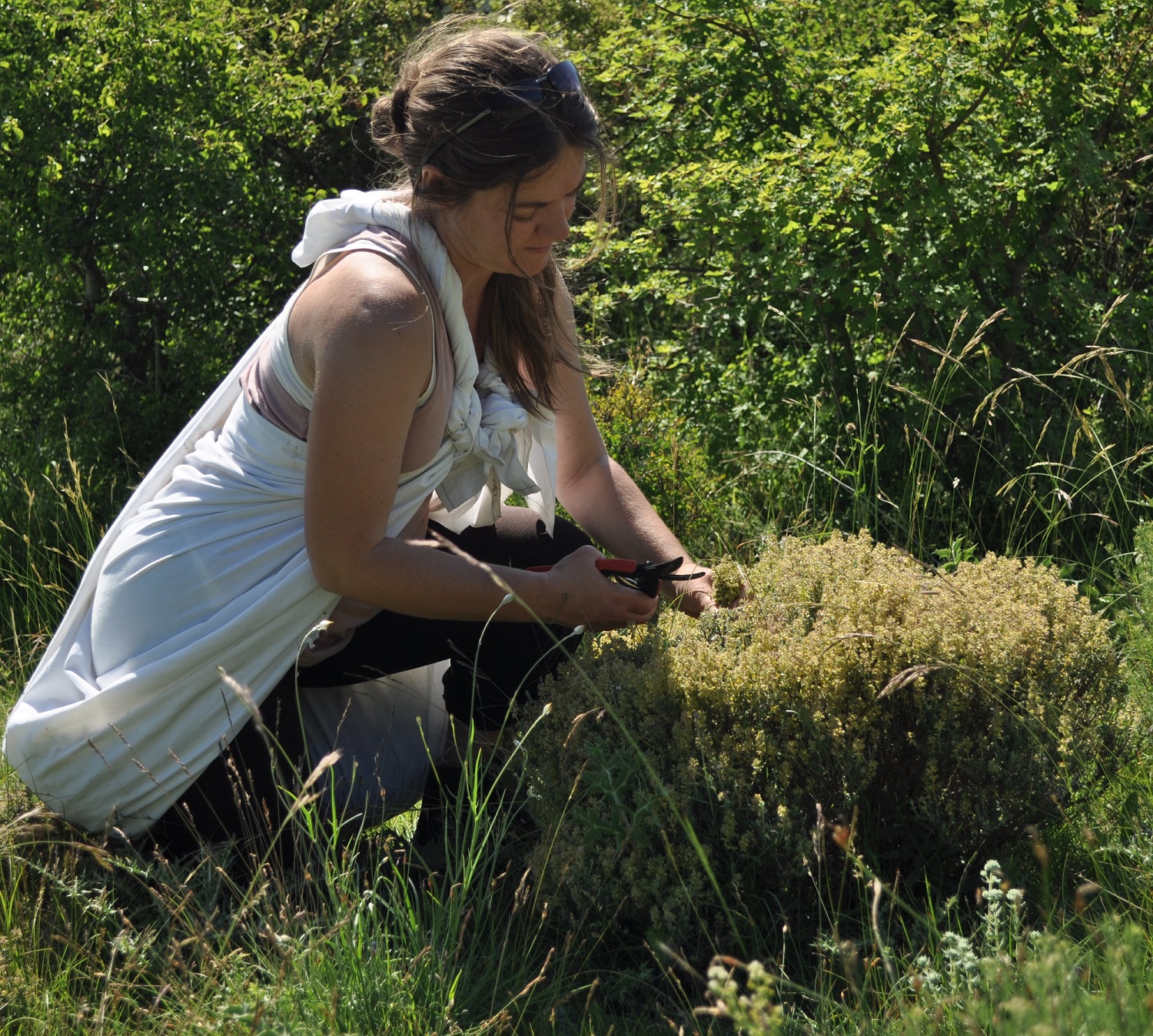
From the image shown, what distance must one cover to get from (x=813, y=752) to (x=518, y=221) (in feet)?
3.61

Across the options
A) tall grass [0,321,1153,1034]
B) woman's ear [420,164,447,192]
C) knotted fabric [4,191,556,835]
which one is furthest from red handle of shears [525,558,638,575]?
woman's ear [420,164,447,192]

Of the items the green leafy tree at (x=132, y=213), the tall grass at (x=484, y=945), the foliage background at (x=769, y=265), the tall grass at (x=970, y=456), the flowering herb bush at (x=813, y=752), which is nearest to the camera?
the tall grass at (x=484, y=945)

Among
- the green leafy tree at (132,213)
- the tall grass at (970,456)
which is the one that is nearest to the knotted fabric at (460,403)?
the tall grass at (970,456)

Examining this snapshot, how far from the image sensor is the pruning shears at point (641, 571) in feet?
7.75

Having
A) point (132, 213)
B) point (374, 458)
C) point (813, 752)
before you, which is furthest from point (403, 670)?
point (132, 213)

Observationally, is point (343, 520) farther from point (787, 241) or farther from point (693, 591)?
point (787, 241)

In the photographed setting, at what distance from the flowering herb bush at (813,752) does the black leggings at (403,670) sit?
259 millimetres

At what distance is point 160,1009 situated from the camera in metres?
1.94

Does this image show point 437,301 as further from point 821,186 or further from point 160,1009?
point 821,186

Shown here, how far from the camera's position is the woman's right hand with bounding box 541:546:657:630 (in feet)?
7.59

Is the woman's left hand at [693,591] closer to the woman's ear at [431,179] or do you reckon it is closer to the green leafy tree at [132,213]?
the woman's ear at [431,179]

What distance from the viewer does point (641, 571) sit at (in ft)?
7.88

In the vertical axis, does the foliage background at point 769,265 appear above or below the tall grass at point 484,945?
above

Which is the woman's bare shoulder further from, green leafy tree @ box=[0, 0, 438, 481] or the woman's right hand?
green leafy tree @ box=[0, 0, 438, 481]
